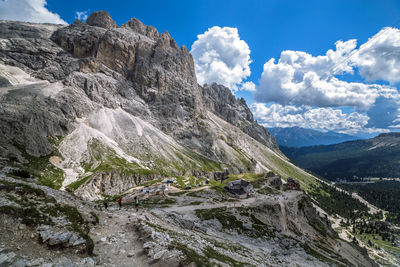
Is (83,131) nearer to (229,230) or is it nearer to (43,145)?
(43,145)

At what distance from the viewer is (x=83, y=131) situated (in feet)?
394

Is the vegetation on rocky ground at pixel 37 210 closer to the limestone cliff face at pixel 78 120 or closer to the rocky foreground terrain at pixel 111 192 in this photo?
the rocky foreground terrain at pixel 111 192

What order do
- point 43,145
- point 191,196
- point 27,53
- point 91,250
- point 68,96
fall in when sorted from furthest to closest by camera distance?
1. point 27,53
2. point 68,96
3. point 43,145
4. point 191,196
5. point 91,250

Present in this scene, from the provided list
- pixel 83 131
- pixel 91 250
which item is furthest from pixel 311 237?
pixel 83 131

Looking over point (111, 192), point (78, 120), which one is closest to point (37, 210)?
point (111, 192)

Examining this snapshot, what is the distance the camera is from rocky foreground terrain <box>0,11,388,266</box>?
582 inches

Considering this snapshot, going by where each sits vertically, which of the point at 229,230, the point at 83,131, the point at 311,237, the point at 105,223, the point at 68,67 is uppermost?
the point at 68,67

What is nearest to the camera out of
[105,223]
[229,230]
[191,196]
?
[105,223]

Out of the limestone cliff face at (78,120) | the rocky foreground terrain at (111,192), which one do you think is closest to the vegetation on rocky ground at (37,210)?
the rocky foreground terrain at (111,192)

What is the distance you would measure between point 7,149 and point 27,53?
168 m

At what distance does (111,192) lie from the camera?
3442 inches

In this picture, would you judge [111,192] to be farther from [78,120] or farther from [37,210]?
[37,210]

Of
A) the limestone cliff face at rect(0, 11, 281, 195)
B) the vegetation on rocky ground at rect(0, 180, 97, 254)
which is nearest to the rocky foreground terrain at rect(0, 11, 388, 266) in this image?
the vegetation on rocky ground at rect(0, 180, 97, 254)

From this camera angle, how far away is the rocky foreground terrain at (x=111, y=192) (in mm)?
14773
